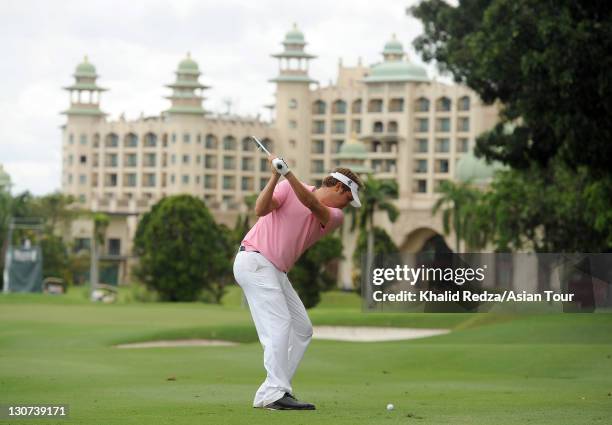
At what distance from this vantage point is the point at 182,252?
113812 millimetres

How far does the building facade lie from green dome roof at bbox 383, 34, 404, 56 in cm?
12

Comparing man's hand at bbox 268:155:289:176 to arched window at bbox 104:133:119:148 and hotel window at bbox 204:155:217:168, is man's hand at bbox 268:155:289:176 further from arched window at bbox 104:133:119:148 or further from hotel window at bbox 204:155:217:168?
arched window at bbox 104:133:119:148

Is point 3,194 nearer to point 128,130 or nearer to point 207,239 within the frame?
point 207,239

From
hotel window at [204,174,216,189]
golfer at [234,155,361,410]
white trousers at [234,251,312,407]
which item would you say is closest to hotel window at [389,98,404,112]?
hotel window at [204,174,216,189]

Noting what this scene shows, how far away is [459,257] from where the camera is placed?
19.5 m

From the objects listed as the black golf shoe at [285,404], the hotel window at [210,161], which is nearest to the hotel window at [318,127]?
the hotel window at [210,161]

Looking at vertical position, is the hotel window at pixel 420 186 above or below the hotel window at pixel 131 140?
below

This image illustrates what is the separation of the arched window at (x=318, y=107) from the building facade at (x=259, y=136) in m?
0.18

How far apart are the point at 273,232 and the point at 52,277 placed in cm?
12424

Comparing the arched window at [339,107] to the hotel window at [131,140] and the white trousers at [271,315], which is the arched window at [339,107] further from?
the white trousers at [271,315]

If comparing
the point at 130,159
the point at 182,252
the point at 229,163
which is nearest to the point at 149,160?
the point at 130,159

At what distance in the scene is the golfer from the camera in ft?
48.8

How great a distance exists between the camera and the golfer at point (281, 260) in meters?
14.9

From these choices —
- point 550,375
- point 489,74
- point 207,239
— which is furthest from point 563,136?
point 207,239
